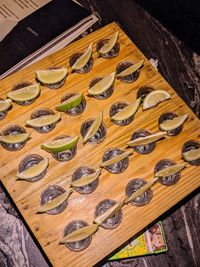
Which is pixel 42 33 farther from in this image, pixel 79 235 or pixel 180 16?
pixel 79 235

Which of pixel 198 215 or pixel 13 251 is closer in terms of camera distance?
pixel 13 251

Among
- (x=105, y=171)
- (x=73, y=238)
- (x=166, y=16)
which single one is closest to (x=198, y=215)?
(x=105, y=171)

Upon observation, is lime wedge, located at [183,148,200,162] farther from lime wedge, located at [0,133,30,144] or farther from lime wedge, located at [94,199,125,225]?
lime wedge, located at [0,133,30,144]

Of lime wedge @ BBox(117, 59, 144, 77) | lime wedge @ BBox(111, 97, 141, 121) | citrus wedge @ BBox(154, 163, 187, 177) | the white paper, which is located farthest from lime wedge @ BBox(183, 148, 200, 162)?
the white paper

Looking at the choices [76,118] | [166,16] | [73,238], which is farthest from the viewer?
[166,16]

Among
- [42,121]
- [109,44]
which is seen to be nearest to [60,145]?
[42,121]

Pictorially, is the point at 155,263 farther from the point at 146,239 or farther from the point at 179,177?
the point at 179,177
